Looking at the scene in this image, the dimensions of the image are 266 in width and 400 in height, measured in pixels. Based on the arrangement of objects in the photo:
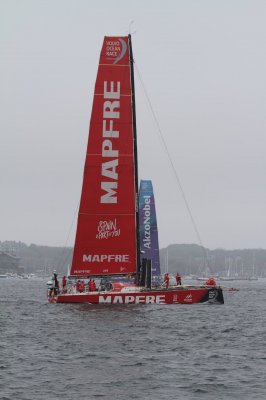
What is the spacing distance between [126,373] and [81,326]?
11.2 metres

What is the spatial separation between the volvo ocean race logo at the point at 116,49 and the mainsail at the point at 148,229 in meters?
20.8

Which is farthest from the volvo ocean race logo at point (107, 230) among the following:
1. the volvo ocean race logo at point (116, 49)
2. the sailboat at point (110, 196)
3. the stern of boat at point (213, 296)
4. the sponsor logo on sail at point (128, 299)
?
the volvo ocean race logo at point (116, 49)

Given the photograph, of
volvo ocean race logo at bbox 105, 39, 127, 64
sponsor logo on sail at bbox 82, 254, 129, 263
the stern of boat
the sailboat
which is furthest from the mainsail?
volvo ocean race logo at bbox 105, 39, 127, 64

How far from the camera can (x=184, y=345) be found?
2706cm

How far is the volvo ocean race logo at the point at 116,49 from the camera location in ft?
138

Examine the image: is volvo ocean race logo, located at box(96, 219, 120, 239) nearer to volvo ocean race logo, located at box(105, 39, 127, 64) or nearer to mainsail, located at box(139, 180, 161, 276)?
volvo ocean race logo, located at box(105, 39, 127, 64)

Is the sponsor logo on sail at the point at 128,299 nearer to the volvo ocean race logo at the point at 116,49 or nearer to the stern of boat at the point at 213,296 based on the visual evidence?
the stern of boat at the point at 213,296

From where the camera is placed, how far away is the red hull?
38.9 metres

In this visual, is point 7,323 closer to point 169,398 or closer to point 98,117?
point 98,117

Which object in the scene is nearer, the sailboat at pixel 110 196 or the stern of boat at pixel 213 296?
the stern of boat at pixel 213 296

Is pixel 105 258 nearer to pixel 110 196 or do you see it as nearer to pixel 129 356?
pixel 110 196

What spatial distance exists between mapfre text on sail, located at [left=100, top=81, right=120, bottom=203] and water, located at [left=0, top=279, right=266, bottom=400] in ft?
22.1

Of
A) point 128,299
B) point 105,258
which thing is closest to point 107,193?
point 105,258

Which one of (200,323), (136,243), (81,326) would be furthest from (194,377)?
(136,243)
